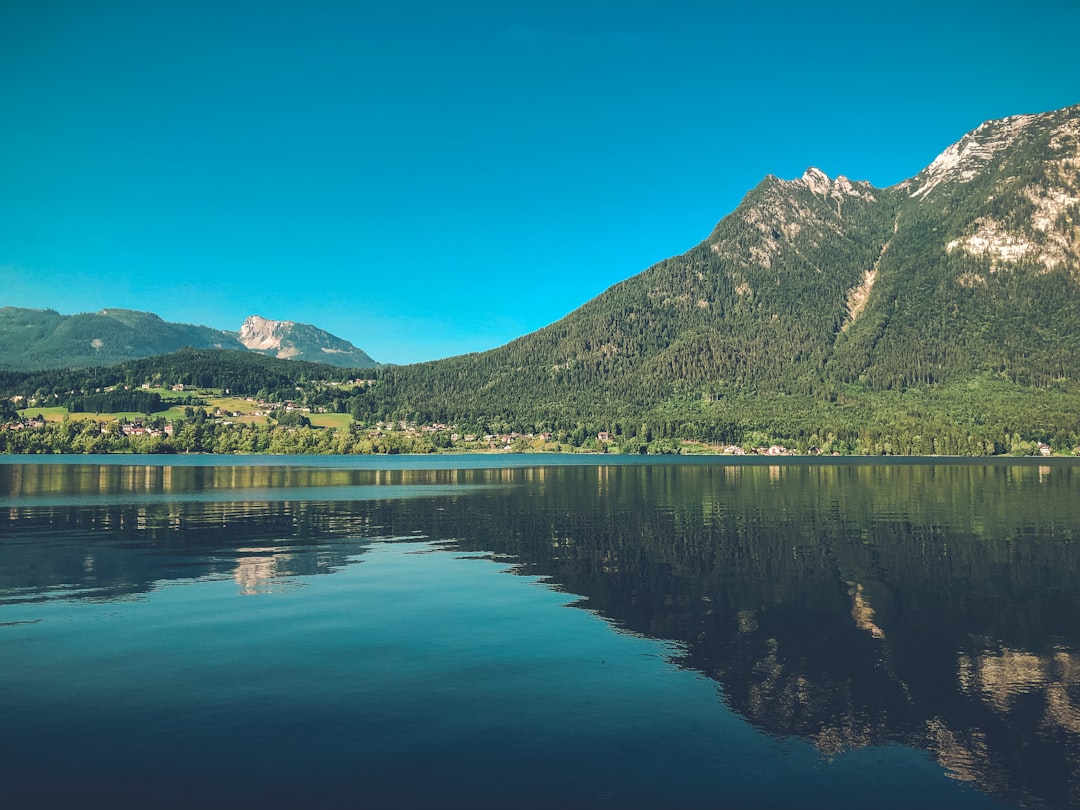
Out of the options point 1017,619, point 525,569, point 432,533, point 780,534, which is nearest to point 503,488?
point 432,533

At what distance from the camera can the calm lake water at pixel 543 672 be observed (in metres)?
17.0

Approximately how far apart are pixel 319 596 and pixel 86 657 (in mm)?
12099

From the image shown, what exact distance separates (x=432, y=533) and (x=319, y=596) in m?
25.8

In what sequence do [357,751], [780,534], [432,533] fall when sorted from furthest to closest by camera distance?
[432,533], [780,534], [357,751]

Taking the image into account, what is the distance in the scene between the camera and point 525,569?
44.8 metres

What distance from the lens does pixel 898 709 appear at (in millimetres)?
21297

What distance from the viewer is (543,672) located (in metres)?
24.7

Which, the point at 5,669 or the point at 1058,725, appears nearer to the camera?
the point at 1058,725

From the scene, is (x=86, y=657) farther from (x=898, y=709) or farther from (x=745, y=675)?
(x=898, y=709)

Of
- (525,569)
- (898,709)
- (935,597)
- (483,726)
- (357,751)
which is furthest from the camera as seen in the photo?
(525,569)

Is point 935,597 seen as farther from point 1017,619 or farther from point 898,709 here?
point 898,709

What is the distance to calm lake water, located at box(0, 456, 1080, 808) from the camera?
17.0 m

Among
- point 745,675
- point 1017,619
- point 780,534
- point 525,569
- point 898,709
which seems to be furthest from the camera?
point 780,534

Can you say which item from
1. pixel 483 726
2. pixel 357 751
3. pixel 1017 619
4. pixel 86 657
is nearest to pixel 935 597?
pixel 1017 619
